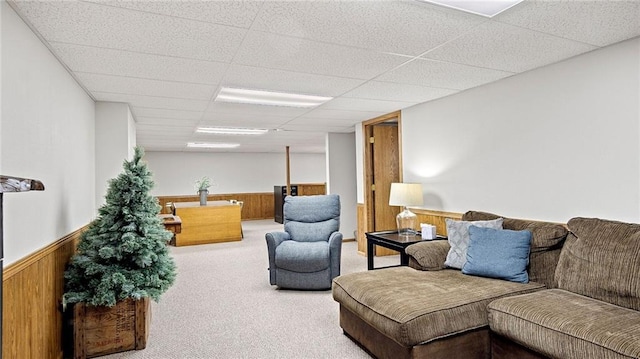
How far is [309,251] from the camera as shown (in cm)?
382

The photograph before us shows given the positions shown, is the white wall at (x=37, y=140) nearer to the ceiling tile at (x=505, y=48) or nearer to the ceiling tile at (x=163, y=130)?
the ceiling tile at (x=163, y=130)

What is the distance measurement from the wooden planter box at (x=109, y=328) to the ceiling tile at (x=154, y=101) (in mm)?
2108

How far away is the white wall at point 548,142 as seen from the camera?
2.53m

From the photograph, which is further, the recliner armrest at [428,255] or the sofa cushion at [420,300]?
the recliner armrest at [428,255]

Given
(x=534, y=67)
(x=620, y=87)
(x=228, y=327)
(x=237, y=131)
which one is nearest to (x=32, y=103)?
(x=228, y=327)

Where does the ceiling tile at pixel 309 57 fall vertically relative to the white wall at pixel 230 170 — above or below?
above

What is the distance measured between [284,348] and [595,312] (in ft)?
6.42

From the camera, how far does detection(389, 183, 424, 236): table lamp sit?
3945mm

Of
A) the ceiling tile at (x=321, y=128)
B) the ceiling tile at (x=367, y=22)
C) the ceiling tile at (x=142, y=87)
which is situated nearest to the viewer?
the ceiling tile at (x=367, y=22)

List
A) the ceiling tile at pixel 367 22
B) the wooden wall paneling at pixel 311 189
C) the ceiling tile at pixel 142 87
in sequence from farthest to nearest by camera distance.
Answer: the wooden wall paneling at pixel 311 189 < the ceiling tile at pixel 142 87 < the ceiling tile at pixel 367 22

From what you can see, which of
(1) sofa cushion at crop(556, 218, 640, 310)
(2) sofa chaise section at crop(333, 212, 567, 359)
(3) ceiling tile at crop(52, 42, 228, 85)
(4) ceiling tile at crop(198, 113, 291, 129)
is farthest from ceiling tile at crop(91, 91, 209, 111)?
(1) sofa cushion at crop(556, 218, 640, 310)

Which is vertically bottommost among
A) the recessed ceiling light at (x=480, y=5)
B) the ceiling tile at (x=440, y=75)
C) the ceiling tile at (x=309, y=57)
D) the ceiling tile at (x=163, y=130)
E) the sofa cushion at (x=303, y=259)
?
the sofa cushion at (x=303, y=259)

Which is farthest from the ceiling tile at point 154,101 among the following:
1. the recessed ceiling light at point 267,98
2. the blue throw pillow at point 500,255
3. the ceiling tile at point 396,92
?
the blue throw pillow at point 500,255

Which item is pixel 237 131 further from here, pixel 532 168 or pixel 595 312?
pixel 595 312
